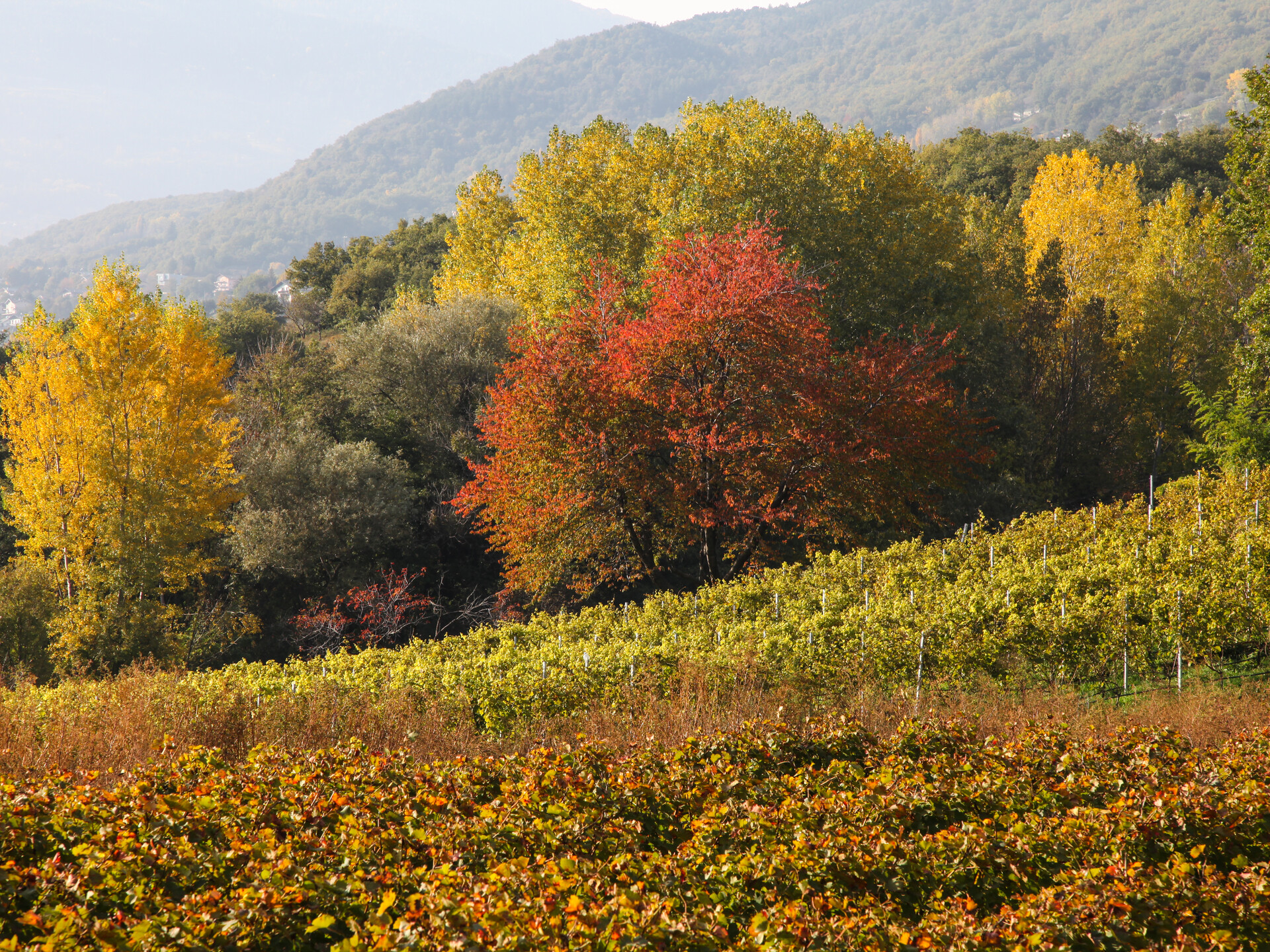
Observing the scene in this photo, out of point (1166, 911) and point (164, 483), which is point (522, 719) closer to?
point (1166, 911)

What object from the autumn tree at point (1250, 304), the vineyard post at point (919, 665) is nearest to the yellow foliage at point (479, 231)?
the autumn tree at point (1250, 304)

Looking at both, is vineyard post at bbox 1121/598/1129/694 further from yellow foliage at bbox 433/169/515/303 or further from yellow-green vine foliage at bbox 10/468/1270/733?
yellow foliage at bbox 433/169/515/303

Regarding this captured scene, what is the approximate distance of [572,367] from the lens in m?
14.6

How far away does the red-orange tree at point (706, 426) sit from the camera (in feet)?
47.1

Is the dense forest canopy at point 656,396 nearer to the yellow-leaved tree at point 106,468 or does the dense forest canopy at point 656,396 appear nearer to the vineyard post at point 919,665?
the yellow-leaved tree at point 106,468

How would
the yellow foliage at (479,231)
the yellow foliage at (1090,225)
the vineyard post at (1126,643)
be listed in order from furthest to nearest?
the yellow foliage at (479,231) < the yellow foliage at (1090,225) < the vineyard post at (1126,643)

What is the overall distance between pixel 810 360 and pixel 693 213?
663 centimetres

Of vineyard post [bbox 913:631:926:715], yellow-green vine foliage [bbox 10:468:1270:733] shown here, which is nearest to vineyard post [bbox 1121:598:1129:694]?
yellow-green vine foliage [bbox 10:468:1270:733]

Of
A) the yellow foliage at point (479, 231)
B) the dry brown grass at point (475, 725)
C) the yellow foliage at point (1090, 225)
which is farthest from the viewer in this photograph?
the yellow foliage at point (479, 231)

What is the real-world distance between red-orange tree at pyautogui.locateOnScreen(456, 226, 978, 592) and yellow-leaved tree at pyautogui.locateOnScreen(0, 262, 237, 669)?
7393 mm

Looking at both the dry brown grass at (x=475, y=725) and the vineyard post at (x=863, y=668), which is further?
the vineyard post at (x=863, y=668)

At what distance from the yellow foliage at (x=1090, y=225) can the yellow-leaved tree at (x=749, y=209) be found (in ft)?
18.8

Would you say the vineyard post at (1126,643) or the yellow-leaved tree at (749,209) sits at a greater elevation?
the yellow-leaved tree at (749,209)

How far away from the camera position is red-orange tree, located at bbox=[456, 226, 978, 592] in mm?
14344
